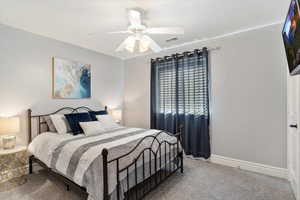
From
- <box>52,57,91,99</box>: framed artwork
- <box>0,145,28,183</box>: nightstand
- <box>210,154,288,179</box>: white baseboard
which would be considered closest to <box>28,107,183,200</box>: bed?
<box>0,145,28,183</box>: nightstand

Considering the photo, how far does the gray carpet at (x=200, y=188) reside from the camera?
2.03 meters

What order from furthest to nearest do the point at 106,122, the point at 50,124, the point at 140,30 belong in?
1. the point at 106,122
2. the point at 50,124
3. the point at 140,30

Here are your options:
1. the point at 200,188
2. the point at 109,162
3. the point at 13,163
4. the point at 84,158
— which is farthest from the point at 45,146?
the point at 200,188

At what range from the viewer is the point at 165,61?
3768mm

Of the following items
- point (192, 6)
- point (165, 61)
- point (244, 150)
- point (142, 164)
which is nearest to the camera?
point (142, 164)

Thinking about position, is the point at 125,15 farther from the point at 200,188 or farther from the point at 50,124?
the point at 200,188

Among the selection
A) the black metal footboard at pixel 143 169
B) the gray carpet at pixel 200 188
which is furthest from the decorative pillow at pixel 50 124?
the black metal footboard at pixel 143 169

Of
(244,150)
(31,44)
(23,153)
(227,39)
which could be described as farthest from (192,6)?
(23,153)

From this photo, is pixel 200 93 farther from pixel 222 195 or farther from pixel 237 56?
pixel 222 195

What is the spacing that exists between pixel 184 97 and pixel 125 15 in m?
2.00

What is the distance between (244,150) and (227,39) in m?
2.10

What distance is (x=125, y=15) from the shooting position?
2336 mm

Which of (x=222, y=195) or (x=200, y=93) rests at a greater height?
(x=200, y=93)

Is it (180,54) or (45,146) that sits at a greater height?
(180,54)
